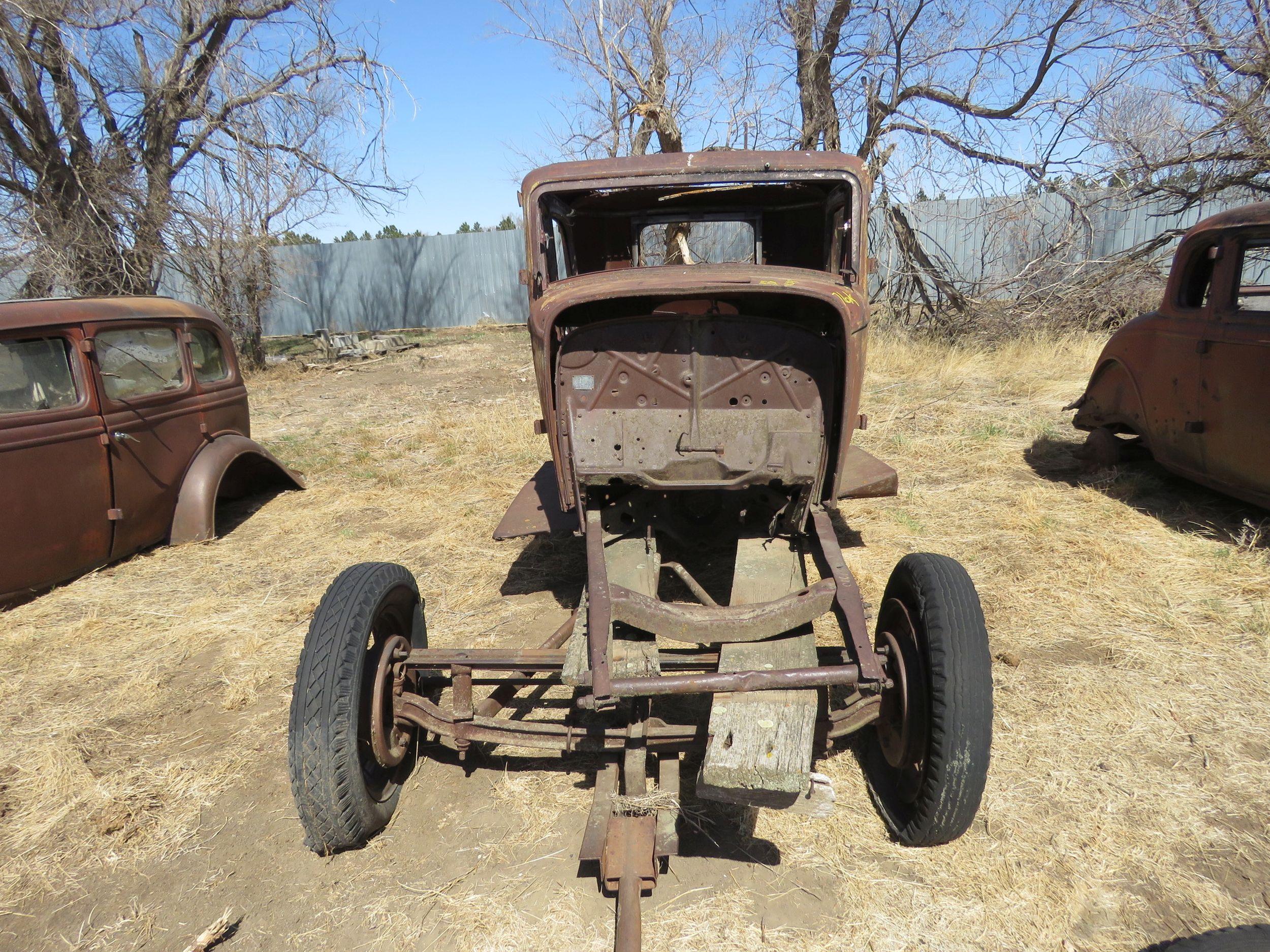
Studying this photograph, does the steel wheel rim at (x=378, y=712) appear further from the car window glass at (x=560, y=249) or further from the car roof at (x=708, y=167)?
the car roof at (x=708, y=167)

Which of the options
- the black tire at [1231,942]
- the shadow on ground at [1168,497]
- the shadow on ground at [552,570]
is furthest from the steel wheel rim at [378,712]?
the shadow on ground at [1168,497]

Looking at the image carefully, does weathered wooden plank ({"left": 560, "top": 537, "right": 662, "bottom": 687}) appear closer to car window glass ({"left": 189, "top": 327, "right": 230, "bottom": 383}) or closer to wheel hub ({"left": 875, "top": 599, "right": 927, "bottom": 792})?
wheel hub ({"left": 875, "top": 599, "right": 927, "bottom": 792})

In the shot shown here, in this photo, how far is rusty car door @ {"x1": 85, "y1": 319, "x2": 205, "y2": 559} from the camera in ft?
16.4

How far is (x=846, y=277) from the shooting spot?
3.60 metres

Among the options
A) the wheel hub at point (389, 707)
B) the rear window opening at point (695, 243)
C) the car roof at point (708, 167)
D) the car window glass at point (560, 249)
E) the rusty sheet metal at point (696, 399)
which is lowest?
the wheel hub at point (389, 707)

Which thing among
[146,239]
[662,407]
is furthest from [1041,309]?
[146,239]

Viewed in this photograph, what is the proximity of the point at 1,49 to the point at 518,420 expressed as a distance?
8796 mm

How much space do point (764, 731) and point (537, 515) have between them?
223cm

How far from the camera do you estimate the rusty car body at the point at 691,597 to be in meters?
2.40

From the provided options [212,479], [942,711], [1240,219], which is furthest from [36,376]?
[1240,219]

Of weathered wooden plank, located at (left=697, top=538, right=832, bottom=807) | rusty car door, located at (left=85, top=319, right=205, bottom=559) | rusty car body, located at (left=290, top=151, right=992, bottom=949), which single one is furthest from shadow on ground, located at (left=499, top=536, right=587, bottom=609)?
rusty car door, located at (left=85, top=319, right=205, bottom=559)

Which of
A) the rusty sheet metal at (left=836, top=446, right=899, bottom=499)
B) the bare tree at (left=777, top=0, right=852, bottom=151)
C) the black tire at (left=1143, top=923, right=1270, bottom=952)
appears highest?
the bare tree at (left=777, top=0, right=852, bottom=151)

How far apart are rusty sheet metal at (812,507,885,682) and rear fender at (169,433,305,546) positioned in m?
4.58

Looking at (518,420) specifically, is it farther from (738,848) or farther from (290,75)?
(290,75)
